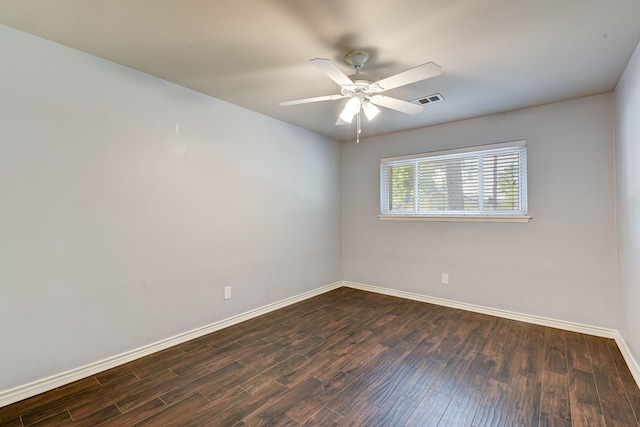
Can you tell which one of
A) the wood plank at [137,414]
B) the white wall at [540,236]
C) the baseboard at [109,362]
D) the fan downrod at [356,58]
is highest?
the fan downrod at [356,58]

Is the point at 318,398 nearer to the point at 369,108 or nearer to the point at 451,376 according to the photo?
the point at 451,376

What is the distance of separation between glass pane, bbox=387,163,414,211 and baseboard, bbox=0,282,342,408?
88.4 inches

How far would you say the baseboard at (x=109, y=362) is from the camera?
6.13 ft

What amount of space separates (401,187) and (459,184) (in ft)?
2.56

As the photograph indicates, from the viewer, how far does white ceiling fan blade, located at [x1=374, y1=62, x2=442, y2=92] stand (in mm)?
1675

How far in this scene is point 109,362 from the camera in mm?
2242

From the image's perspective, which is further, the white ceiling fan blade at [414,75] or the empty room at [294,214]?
the empty room at [294,214]

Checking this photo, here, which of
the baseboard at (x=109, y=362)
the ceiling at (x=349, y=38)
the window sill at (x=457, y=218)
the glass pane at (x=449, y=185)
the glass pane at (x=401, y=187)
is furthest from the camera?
the glass pane at (x=401, y=187)

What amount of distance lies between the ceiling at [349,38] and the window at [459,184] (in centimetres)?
84

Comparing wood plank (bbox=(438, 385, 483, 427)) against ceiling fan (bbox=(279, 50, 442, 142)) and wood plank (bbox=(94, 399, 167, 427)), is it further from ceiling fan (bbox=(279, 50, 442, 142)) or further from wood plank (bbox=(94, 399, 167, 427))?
ceiling fan (bbox=(279, 50, 442, 142))

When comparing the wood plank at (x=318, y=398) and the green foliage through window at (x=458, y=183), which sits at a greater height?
the green foliage through window at (x=458, y=183)

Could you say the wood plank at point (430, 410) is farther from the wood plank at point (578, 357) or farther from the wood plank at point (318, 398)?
the wood plank at point (578, 357)

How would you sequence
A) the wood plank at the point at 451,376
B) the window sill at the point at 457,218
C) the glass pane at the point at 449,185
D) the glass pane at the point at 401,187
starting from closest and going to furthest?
the wood plank at the point at 451,376
the window sill at the point at 457,218
the glass pane at the point at 449,185
the glass pane at the point at 401,187

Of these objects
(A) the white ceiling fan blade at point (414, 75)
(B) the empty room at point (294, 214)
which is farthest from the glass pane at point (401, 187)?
(A) the white ceiling fan blade at point (414, 75)
